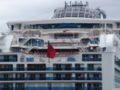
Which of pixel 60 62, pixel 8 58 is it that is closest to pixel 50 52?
pixel 60 62

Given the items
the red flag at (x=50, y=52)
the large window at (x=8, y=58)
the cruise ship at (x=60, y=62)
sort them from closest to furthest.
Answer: the red flag at (x=50, y=52), the cruise ship at (x=60, y=62), the large window at (x=8, y=58)

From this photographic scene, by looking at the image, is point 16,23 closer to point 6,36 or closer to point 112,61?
point 6,36

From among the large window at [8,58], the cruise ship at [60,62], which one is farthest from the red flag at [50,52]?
the large window at [8,58]

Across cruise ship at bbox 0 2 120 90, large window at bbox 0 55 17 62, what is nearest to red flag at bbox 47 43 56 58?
cruise ship at bbox 0 2 120 90

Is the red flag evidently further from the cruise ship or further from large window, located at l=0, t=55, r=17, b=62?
large window, located at l=0, t=55, r=17, b=62

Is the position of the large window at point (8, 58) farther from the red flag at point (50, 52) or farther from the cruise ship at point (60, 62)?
the red flag at point (50, 52)

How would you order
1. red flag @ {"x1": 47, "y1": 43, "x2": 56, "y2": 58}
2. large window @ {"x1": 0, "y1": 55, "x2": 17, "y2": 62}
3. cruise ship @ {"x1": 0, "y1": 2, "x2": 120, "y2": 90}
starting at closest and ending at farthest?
1. red flag @ {"x1": 47, "y1": 43, "x2": 56, "y2": 58}
2. cruise ship @ {"x1": 0, "y1": 2, "x2": 120, "y2": 90}
3. large window @ {"x1": 0, "y1": 55, "x2": 17, "y2": 62}

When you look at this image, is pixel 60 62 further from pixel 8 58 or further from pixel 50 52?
pixel 8 58

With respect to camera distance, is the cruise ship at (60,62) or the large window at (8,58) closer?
the cruise ship at (60,62)

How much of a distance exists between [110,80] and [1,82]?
1215 cm

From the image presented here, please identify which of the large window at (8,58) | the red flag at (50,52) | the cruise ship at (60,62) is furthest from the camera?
the large window at (8,58)

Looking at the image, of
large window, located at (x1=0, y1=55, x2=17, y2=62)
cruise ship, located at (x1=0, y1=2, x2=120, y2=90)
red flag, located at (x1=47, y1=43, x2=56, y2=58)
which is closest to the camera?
red flag, located at (x1=47, y1=43, x2=56, y2=58)

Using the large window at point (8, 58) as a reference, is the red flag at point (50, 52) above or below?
above

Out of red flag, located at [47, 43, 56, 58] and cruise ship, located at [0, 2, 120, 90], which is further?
cruise ship, located at [0, 2, 120, 90]
